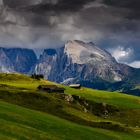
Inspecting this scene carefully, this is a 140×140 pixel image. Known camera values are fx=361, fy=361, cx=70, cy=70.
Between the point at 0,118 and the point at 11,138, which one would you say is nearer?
the point at 11,138

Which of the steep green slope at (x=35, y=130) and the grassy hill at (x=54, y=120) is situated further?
the grassy hill at (x=54, y=120)

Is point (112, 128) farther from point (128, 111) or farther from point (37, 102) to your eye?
point (128, 111)

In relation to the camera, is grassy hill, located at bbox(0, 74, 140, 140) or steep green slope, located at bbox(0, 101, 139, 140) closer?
steep green slope, located at bbox(0, 101, 139, 140)

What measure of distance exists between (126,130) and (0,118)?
37.2 metres

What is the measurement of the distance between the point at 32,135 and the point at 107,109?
323 ft

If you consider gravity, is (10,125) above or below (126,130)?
above

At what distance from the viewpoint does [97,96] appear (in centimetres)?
18875

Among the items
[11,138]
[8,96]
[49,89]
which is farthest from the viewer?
[49,89]

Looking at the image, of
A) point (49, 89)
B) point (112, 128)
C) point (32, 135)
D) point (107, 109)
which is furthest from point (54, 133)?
point (49, 89)

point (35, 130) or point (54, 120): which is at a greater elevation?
point (35, 130)

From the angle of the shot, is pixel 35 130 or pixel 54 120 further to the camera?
pixel 54 120

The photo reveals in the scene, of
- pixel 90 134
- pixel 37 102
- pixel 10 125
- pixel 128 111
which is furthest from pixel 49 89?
pixel 10 125

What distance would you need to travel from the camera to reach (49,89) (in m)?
173

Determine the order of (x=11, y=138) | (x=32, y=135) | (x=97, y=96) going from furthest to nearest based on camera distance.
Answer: (x=97, y=96) → (x=32, y=135) → (x=11, y=138)
